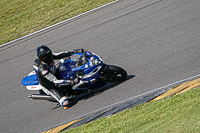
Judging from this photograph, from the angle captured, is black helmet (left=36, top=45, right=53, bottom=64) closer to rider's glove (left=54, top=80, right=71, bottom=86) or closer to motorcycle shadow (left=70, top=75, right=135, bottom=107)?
rider's glove (left=54, top=80, right=71, bottom=86)

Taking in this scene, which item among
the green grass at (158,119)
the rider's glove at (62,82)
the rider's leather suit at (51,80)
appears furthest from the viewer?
the rider's glove at (62,82)

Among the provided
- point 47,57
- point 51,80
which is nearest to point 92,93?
point 51,80

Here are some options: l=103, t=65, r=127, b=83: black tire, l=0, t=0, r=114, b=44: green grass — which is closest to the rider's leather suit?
l=103, t=65, r=127, b=83: black tire

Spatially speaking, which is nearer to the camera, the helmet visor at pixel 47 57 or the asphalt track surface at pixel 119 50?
the helmet visor at pixel 47 57

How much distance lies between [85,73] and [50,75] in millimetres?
980

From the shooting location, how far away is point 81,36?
11984mm

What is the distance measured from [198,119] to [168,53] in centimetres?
445

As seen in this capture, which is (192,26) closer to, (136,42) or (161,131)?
(136,42)

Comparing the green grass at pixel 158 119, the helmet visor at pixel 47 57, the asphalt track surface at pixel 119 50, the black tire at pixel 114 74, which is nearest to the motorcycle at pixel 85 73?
the black tire at pixel 114 74

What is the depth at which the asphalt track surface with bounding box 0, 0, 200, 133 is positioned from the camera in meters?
8.47

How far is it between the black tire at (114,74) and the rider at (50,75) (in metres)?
0.91

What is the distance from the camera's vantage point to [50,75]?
8.04 m

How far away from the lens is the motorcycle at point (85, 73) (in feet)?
27.1

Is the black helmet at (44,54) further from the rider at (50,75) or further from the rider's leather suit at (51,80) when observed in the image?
the rider's leather suit at (51,80)
